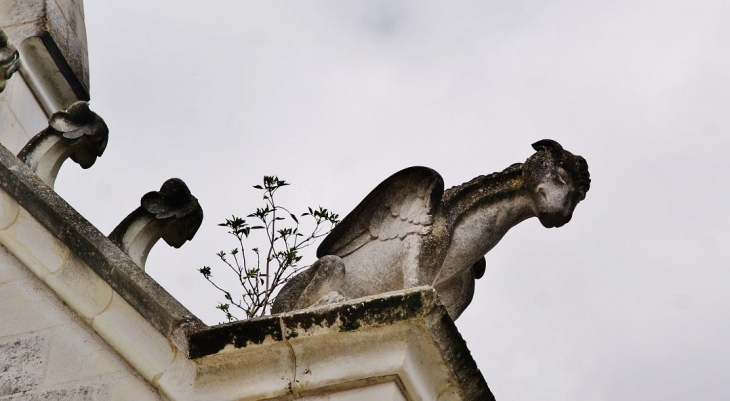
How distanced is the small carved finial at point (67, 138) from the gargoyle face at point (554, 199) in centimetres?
221

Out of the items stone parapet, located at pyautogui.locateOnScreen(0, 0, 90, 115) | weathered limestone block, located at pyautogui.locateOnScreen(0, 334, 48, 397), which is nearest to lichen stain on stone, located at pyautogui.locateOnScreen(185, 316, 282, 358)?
weathered limestone block, located at pyautogui.locateOnScreen(0, 334, 48, 397)

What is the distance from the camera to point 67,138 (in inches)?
302

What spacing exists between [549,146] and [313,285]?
144 centimetres

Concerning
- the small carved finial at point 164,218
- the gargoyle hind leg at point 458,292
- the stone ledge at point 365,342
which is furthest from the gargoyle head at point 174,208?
the gargoyle hind leg at point 458,292

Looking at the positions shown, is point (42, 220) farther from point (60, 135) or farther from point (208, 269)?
point (208, 269)

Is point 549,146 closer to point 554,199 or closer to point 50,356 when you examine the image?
point 554,199

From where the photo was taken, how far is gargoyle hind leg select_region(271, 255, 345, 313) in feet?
23.2

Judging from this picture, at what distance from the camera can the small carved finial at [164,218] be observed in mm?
7238

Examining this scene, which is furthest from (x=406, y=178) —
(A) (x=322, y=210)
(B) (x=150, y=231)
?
(A) (x=322, y=210)

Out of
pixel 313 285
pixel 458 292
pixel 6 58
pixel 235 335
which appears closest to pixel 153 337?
pixel 235 335

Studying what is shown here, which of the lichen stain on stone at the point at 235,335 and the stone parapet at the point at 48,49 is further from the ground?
the stone parapet at the point at 48,49

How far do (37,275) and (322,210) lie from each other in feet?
12.0

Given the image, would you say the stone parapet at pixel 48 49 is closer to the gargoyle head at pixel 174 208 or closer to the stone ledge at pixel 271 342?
the gargoyle head at pixel 174 208

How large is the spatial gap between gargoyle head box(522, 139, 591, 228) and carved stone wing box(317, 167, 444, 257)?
48 cm
